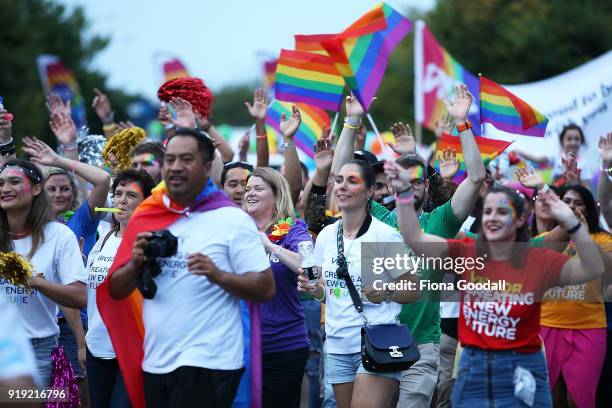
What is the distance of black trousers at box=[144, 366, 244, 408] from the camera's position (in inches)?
230

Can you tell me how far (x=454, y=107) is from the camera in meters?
7.59

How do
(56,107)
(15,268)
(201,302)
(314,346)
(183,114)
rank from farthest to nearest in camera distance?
(314,346)
(56,107)
(183,114)
(15,268)
(201,302)

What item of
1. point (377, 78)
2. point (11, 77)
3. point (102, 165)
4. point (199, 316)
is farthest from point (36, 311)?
A: point (11, 77)

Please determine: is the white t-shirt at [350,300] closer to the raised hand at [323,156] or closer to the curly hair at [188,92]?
the raised hand at [323,156]

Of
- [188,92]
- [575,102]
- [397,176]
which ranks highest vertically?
[575,102]

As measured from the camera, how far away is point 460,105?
24.8 feet

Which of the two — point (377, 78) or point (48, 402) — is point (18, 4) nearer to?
point (377, 78)

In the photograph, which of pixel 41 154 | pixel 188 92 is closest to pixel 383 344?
pixel 188 92

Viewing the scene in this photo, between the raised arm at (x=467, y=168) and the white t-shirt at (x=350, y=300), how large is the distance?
49 centimetres

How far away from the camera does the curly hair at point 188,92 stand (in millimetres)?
8594

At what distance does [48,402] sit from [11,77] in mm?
36009

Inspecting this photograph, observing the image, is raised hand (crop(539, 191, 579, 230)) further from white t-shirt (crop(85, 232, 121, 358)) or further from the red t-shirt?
white t-shirt (crop(85, 232, 121, 358))

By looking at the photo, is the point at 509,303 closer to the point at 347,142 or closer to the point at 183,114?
the point at 183,114

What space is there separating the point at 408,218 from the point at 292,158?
2986 mm
